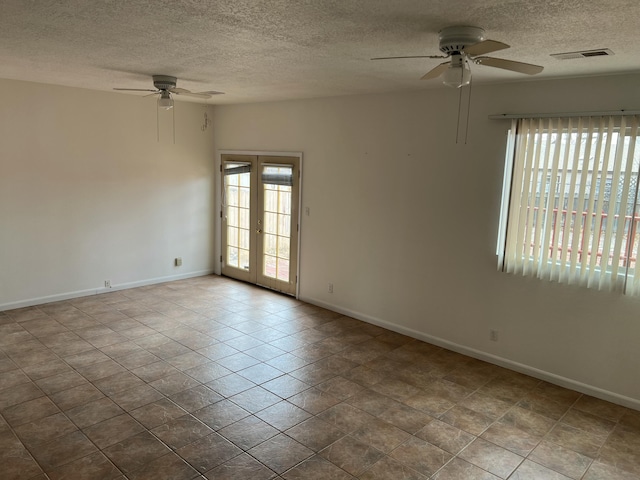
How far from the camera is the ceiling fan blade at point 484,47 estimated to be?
2.44 m

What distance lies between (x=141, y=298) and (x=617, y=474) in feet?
18.0

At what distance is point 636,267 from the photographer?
12.3 feet

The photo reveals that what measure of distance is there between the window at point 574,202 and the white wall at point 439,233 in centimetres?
13

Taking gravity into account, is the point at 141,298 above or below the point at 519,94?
below

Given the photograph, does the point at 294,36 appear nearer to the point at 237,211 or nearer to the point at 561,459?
the point at 561,459

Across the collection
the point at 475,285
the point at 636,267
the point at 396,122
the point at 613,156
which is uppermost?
the point at 396,122

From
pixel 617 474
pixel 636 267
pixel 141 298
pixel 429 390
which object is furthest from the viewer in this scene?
pixel 141 298

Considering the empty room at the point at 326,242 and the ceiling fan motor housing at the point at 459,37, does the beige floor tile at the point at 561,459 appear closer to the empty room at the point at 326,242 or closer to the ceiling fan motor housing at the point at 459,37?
the empty room at the point at 326,242

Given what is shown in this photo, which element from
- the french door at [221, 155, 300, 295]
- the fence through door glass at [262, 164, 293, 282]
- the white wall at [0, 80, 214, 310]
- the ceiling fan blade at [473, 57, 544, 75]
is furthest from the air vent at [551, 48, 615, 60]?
the white wall at [0, 80, 214, 310]

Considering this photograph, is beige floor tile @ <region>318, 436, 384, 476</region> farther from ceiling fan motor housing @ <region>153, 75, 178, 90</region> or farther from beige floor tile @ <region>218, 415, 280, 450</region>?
ceiling fan motor housing @ <region>153, 75, 178, 90</region>

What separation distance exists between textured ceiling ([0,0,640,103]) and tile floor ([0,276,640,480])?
8.87ft

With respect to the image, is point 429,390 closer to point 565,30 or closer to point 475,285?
point 475,285

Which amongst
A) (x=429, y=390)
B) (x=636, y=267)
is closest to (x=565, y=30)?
(x=636, y=267)

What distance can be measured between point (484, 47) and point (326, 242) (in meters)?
3.81
